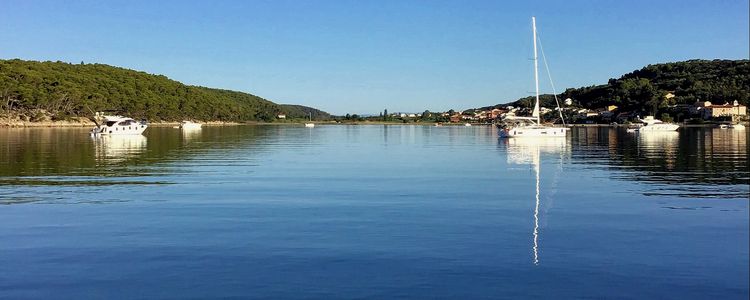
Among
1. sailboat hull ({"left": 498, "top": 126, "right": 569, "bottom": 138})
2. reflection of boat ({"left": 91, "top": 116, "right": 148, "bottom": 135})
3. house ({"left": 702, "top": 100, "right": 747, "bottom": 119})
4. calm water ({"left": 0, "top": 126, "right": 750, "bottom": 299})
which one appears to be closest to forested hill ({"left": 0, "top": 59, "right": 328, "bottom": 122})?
reflection of boat ({"left": 91, "top": 116, "right": 148, "bottom": 135})

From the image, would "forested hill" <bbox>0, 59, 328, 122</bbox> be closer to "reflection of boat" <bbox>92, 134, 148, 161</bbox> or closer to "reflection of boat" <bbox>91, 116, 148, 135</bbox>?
"reflection of boat" <bbox>91, 116, 148, 135</bbox>

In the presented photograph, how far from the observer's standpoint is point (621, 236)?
15195mm

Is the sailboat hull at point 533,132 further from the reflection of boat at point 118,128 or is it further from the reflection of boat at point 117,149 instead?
the reflection of boat at point 118,128

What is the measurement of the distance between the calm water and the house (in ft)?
557

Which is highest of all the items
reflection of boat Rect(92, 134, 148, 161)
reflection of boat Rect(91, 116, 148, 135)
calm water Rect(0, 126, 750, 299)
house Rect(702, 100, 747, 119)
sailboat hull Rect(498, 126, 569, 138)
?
house Rect(702, 100, 747, 119)

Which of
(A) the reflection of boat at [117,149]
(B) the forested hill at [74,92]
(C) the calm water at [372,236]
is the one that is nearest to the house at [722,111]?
(B) the forested hill at [74,92]

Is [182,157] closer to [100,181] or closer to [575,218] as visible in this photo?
[100,181]

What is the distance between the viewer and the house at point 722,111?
180550 millimetres

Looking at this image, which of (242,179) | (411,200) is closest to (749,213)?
(411,200)

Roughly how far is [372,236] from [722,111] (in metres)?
193

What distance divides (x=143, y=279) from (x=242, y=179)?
1747 cm

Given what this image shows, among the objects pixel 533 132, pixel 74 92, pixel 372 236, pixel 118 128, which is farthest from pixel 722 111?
pixel 372 236

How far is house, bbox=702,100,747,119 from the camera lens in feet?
592

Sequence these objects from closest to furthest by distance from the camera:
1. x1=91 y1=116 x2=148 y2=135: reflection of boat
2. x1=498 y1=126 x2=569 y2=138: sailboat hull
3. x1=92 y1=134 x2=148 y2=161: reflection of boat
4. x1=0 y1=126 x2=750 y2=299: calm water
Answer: x1=0 y1=126 x2=750 y2=299: calm water, x1=92 y1=134 x2=148 y2=161: reflection of boat, x1=498 y1=126 x2=569 y2=138: sailboat hull, x1=91 y1=116 x2=148 y2=135: reflection of boat
